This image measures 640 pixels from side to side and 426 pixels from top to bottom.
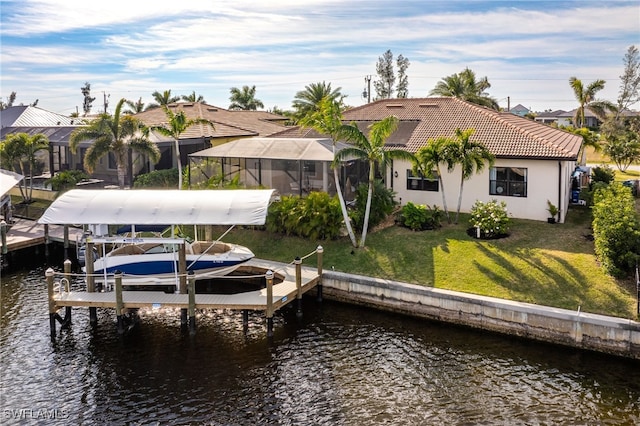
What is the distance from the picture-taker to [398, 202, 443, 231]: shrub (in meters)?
24.0

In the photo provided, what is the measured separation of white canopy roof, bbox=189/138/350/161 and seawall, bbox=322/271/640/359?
7.40 meters

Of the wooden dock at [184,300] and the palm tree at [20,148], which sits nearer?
the wooden dock at [184,300]

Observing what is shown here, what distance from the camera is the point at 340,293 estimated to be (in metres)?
20.3

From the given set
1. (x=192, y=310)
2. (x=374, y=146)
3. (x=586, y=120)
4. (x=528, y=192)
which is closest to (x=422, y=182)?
(x=528, y=192)

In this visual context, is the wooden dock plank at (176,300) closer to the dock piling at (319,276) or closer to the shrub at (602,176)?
the dock piling at (319,276)

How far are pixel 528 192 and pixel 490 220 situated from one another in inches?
132

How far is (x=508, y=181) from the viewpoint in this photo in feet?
82.5

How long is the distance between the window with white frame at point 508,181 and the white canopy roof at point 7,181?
2490 centimetres

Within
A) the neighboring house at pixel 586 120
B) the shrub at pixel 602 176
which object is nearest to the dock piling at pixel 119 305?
the shrub at pixel 602 176

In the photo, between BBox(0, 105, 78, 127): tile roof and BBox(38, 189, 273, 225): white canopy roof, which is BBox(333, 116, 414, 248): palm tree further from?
BBox(0, 105, 78, 127): tile roof

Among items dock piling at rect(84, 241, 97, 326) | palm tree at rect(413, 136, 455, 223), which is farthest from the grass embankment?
dock piling at rect(84, 241, 97, 326)

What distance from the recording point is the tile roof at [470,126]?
81.0 ft

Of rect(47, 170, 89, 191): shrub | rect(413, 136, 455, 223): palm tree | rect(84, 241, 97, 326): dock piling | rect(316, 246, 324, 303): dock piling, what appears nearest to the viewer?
rect(84, 241, 97, 326): dock piling

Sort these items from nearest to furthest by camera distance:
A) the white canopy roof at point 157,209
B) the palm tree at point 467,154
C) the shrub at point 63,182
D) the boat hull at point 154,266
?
1. the white canopy roof at point 157,209
2. the boat hull at point 154,266
3. the palm tree at point 467,154
4. the shrub at point 63,182
